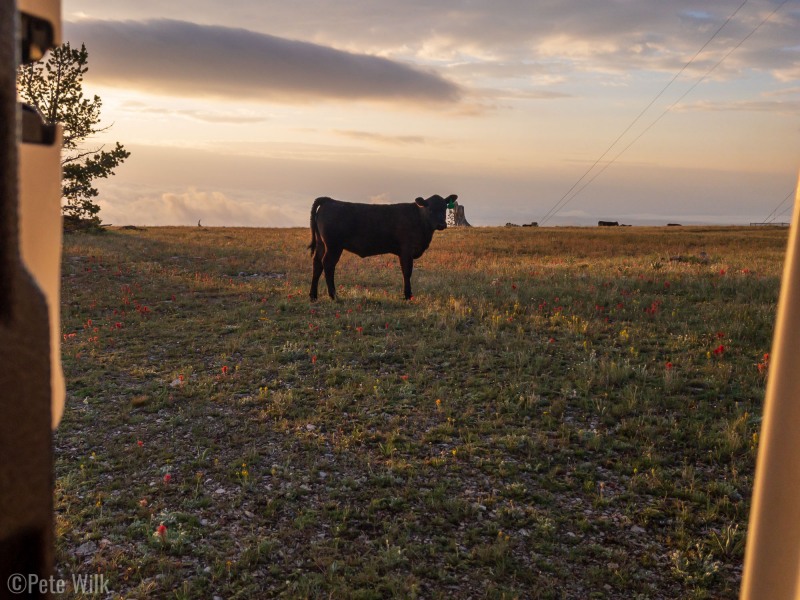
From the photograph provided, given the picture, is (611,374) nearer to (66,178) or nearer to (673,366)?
(673,366)

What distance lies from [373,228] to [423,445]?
29.7ft

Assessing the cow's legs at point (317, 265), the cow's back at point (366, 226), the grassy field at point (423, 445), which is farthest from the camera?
the cow's legs at point (317, 265)

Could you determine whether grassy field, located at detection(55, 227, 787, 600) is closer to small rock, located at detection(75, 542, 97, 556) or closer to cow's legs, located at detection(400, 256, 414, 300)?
small rock, located at detection(75, 542, 97, 556)

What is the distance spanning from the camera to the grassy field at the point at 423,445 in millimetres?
5117

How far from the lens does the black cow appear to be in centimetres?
1526

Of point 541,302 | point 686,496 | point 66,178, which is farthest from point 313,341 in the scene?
point 66,178

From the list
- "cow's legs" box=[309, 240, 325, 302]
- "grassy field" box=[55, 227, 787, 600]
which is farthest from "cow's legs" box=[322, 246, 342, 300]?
"grassy field" box=[55, 227, 787, 600]

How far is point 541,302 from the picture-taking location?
14.0 m

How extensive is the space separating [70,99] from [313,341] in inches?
769

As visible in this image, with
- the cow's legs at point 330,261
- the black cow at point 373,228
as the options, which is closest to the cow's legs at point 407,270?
the black cow at point 373,228

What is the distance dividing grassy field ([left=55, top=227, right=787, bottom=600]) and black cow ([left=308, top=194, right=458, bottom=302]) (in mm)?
1359

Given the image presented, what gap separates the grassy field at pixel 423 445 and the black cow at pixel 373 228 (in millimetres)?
1359

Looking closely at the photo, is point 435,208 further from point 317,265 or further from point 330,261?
point 317,265

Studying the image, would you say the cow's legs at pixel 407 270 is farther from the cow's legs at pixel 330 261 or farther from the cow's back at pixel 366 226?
the cow's legs at pixel 330 261
